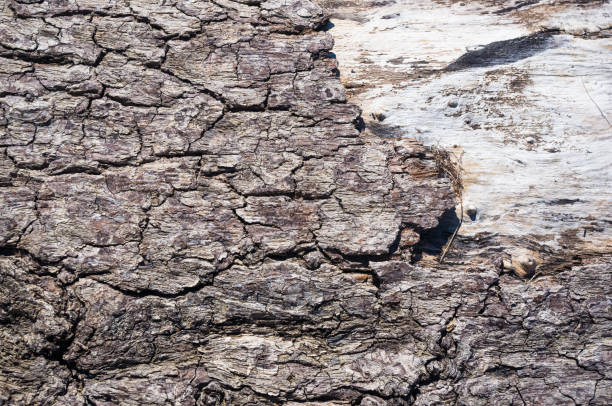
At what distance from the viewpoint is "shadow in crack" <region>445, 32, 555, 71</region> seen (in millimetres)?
2654

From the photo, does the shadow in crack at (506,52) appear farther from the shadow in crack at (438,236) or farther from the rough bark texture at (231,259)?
the shadow in crack at (438,236)

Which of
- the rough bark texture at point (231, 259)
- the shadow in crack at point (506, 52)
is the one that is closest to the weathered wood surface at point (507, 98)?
the shadow in crack at point (506, 52)

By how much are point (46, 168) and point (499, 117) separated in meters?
2.47

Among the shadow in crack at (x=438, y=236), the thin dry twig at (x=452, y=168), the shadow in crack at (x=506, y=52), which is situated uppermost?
the shadow in crack at (x=506, y=52)

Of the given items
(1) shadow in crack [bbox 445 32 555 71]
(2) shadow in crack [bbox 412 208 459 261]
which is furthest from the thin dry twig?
(1) shadow in crack [bbox 445 32 555 71]

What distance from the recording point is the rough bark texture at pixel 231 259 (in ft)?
6.30

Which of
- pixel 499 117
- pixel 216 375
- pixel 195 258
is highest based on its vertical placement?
pixel 499 117

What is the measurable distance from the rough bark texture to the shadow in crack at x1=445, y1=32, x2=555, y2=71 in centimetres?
74

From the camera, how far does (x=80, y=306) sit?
194cm

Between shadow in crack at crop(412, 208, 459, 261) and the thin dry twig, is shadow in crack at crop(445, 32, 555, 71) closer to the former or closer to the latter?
the thin dry twig

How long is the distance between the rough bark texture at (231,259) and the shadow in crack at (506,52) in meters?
0.74

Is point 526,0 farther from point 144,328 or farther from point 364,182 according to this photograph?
point 144,328

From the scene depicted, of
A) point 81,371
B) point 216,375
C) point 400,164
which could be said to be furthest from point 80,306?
point 400,164

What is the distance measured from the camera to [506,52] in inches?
105
